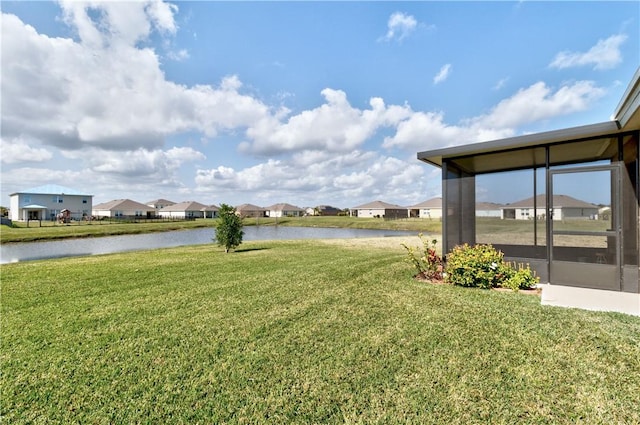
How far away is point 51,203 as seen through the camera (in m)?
38.9

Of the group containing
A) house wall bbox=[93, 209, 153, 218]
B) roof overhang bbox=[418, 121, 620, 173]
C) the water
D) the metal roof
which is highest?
the metal roof

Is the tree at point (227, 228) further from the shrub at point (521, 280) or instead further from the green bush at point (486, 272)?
the shrub at point (521, 280)

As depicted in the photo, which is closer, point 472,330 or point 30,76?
point 472,330

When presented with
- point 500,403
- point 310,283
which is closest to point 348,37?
point 310,283

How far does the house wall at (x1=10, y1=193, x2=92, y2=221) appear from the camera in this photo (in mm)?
36781

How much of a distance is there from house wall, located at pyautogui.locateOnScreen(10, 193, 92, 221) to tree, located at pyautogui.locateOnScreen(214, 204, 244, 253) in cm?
4007

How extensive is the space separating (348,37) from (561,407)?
11.9 metres

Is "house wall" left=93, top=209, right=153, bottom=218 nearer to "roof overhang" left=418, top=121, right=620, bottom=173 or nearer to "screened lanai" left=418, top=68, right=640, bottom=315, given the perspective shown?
"roof overhang" left=418, top=121, right=620, bottom=173

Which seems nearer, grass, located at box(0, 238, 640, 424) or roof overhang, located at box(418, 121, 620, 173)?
grass, located at box(0, 238, 640, 424)

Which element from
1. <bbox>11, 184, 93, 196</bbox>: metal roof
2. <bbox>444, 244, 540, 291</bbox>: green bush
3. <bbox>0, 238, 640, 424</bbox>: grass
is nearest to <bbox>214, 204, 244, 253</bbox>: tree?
<bbox>0, 238, 640, 424</bbox>: grass

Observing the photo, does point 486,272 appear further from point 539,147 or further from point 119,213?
point 119,213

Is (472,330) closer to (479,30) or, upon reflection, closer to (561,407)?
(561,407)

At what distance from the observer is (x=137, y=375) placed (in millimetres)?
2602

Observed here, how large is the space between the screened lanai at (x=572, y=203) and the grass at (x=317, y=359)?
1.51 m
